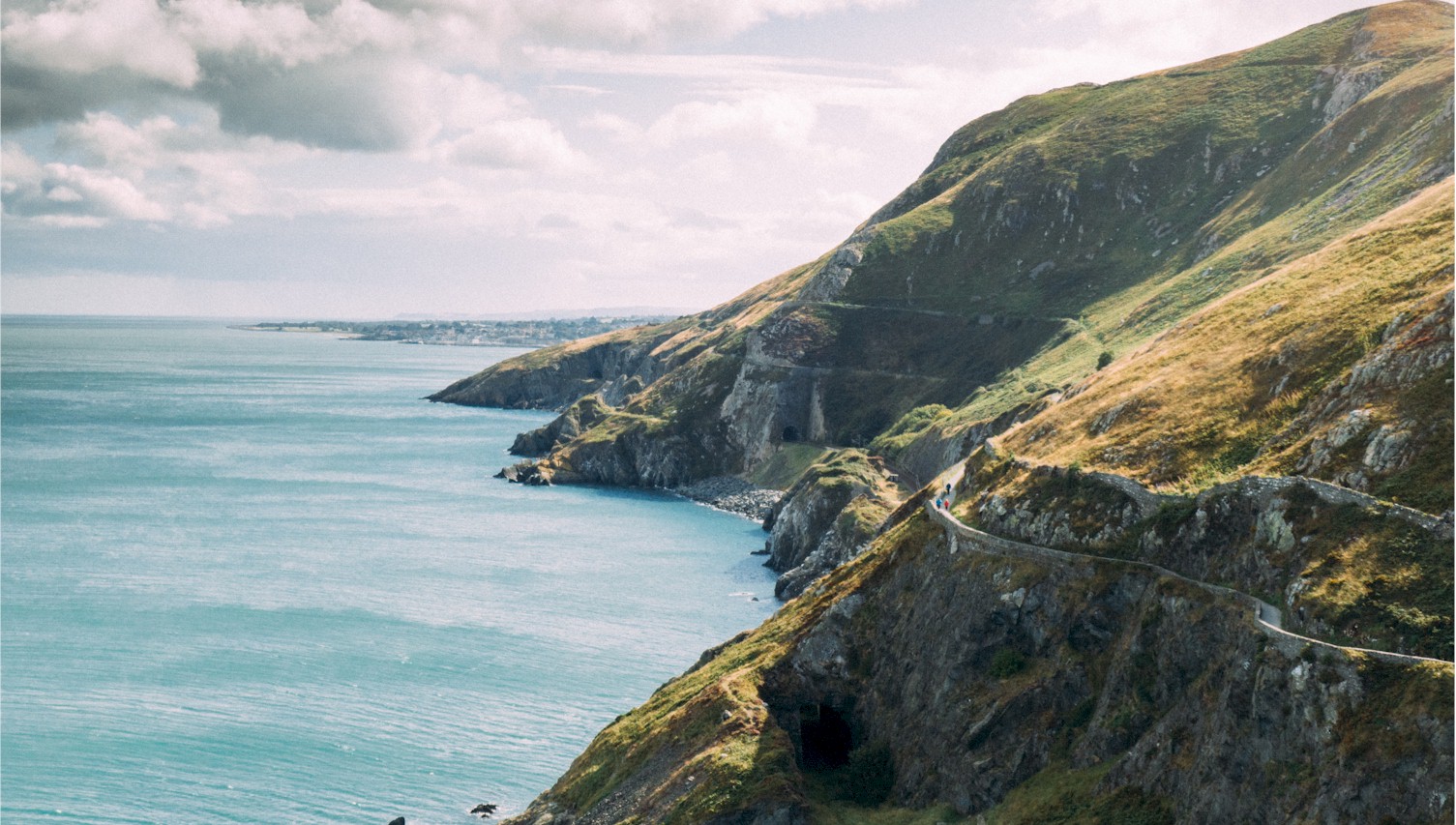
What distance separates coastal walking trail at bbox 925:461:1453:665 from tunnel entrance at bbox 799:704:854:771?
38.3ft

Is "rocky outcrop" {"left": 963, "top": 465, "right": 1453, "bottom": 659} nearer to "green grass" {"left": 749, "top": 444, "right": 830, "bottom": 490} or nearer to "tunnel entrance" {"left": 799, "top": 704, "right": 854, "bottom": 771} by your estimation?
"tunnel entrance" {"left": 799, "top": 704, "right": 854, "bottom": 771}

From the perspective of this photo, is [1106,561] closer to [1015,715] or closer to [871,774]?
[1015,715]

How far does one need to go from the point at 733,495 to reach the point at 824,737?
117m

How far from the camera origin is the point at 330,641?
104 meters

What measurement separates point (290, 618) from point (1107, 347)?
322 ft

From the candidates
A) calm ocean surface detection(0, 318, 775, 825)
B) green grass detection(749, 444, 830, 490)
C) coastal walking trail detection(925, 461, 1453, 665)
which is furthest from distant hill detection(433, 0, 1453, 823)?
green grass detection(749, 444, 830, 490)

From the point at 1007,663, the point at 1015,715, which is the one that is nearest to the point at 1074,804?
the point at 1015,715

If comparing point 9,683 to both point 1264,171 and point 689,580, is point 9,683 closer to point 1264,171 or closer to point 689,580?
point 689,580

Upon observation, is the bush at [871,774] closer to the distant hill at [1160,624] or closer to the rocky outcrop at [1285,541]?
the distant hill at [1160,624]

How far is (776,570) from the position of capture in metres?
132

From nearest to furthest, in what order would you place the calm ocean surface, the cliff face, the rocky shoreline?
the cliff face
the calm ocean surface
the rocky shoreline

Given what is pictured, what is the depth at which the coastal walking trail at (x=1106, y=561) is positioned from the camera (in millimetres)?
39750

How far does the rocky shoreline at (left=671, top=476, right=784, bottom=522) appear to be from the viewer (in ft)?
559

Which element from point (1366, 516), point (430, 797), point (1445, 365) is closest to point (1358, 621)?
point (1366, 516)
